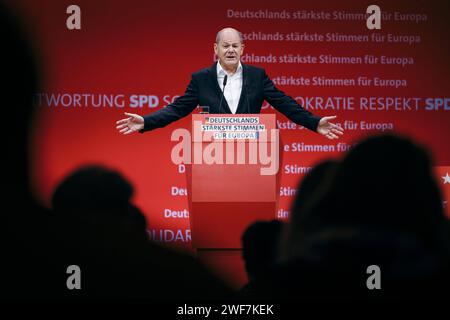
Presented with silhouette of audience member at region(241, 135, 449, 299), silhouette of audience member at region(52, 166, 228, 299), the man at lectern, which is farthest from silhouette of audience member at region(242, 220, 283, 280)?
the man at lectern

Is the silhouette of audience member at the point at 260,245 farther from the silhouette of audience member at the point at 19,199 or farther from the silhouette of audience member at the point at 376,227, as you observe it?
the silhouette of audience member at the point at 376,227

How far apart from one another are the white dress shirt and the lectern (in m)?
0.46

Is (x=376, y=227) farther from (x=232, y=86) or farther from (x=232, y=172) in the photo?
(x=232, y=86)

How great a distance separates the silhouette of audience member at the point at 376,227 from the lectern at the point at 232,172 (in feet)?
7.17

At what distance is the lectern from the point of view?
3.98 metres

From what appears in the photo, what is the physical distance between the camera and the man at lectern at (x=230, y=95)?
447 centimetres

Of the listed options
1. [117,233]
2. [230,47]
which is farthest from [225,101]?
[117,233]

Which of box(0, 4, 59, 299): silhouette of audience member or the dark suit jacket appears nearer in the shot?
box(0, 4, 59, 299): silhouette of audience member

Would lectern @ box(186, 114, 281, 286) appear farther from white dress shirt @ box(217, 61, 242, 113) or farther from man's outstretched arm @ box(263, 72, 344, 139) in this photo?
man's outstretched arm @ box(263, 72, 344, 139)

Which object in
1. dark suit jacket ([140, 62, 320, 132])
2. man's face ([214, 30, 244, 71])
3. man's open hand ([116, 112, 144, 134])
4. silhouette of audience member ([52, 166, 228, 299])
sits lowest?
silhouette of audience member ([52, 166, 228, 299])

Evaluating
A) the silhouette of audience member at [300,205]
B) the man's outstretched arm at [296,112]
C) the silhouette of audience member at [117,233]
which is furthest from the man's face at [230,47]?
the silhouette of audience member at [300,205]

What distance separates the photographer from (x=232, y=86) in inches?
178

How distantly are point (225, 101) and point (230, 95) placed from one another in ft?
0.17

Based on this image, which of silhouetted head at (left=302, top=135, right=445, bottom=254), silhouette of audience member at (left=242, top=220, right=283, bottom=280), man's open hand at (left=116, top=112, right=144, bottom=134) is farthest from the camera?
man's open hand at (left=116, top=112, right=144, bottom=134)
